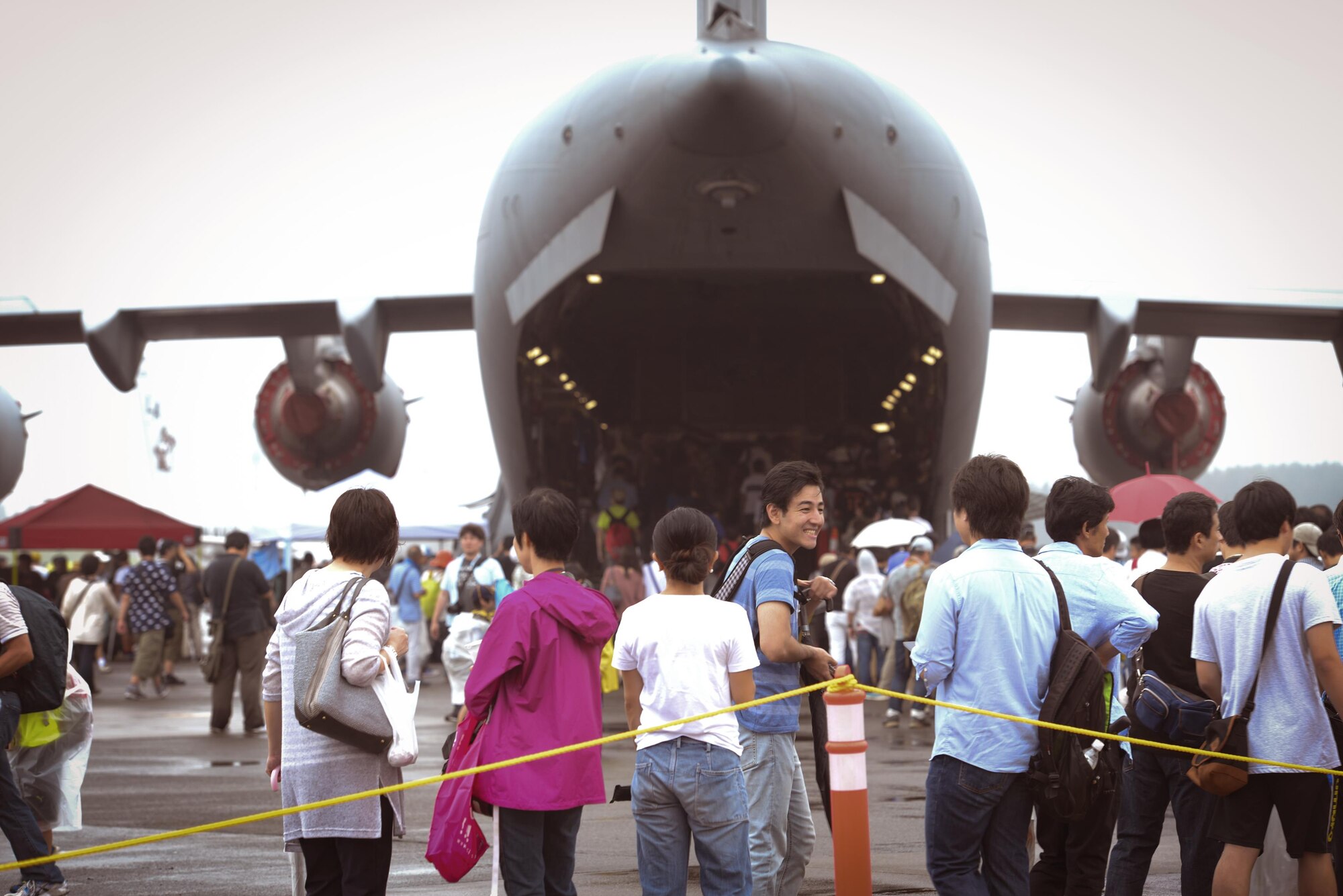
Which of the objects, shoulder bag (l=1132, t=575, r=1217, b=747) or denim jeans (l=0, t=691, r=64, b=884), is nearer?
shoulder bag (l=1132, t=575, r=1217, b=747)

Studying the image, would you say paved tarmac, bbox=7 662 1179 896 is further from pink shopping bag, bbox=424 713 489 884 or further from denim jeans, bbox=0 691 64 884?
pink shopping bag, bbox=424 713 489 884

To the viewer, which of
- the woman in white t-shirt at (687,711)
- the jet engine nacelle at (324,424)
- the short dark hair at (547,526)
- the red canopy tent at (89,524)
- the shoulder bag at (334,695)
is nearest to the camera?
the shoulder bag at (334,695)

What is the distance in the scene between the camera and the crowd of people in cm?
361

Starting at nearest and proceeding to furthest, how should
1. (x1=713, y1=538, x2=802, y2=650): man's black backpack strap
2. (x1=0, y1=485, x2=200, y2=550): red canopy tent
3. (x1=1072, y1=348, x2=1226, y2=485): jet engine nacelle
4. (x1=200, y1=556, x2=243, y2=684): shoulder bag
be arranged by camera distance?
(x1=713, y1=538, x2=802, y2=650): man's black backpack strap, (x1=200, y1=556, x2=243, y2=684): shoulder bag, (x1=1072, y1=348, x2=1226, y2=485): jet engine nacelle, (x1=0, y1=485, x2=200, y2=550): red canopy tent

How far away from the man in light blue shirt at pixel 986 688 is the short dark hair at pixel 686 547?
0.64 m

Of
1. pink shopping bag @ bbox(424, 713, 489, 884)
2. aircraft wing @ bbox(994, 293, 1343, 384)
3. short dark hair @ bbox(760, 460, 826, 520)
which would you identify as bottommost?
pink shopping bag @ bbox(424, 713, 489, 884)

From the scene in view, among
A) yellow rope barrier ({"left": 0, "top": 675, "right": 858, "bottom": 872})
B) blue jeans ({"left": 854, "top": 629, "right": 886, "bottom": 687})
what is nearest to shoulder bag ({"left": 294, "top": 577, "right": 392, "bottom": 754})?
yellow rope barrier ({"left": 0, "top": 675, "right": 858, "bottom": 872})

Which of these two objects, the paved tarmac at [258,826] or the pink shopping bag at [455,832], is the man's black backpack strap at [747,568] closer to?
the pink shopping bag at [455,832]

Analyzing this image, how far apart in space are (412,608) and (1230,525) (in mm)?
12238

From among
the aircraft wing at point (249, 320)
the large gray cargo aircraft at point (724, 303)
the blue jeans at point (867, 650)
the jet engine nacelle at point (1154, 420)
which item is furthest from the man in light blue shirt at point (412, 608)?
the jet engine nacelle at point (1154, 420)

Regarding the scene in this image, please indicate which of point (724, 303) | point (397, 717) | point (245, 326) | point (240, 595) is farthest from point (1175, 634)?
point (245, 326)

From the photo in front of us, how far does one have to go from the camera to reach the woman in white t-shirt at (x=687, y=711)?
372 centimetres

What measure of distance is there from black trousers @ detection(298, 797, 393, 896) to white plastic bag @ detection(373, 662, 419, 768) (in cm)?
14

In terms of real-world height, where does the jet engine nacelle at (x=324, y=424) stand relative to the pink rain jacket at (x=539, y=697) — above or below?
above
